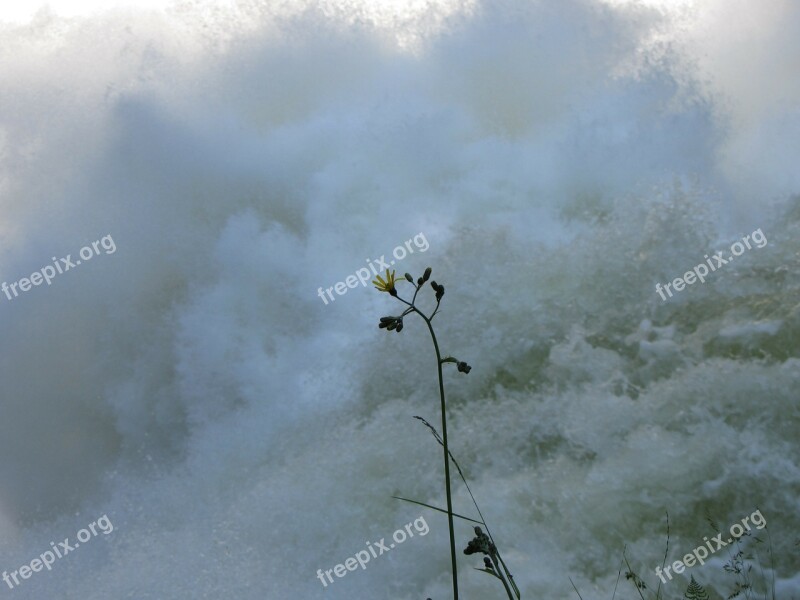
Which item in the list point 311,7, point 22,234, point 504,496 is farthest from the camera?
Answer: point 311,7

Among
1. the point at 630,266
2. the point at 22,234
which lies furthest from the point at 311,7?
the point at 630,266

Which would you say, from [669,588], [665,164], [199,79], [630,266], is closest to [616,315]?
[630,266]

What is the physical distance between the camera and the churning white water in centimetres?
363

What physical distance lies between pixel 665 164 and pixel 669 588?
277cm

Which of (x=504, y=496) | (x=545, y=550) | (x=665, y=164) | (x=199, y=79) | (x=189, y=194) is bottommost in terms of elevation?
(x=545, y=550)

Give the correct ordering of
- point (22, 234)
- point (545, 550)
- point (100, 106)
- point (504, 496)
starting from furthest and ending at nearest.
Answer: point (100, 106) → point (22, 234) → point (504, 496) → point (545, 550)

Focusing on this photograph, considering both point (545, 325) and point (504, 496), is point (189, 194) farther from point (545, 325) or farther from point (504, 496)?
point (504, 496)

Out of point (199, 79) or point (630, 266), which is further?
point (199, 79)

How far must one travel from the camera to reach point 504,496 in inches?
144

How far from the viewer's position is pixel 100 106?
17.9 ft

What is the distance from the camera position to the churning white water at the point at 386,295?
143 inches

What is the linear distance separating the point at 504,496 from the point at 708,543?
0.82m

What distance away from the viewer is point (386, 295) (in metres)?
4.82

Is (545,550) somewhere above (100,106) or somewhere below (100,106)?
below
